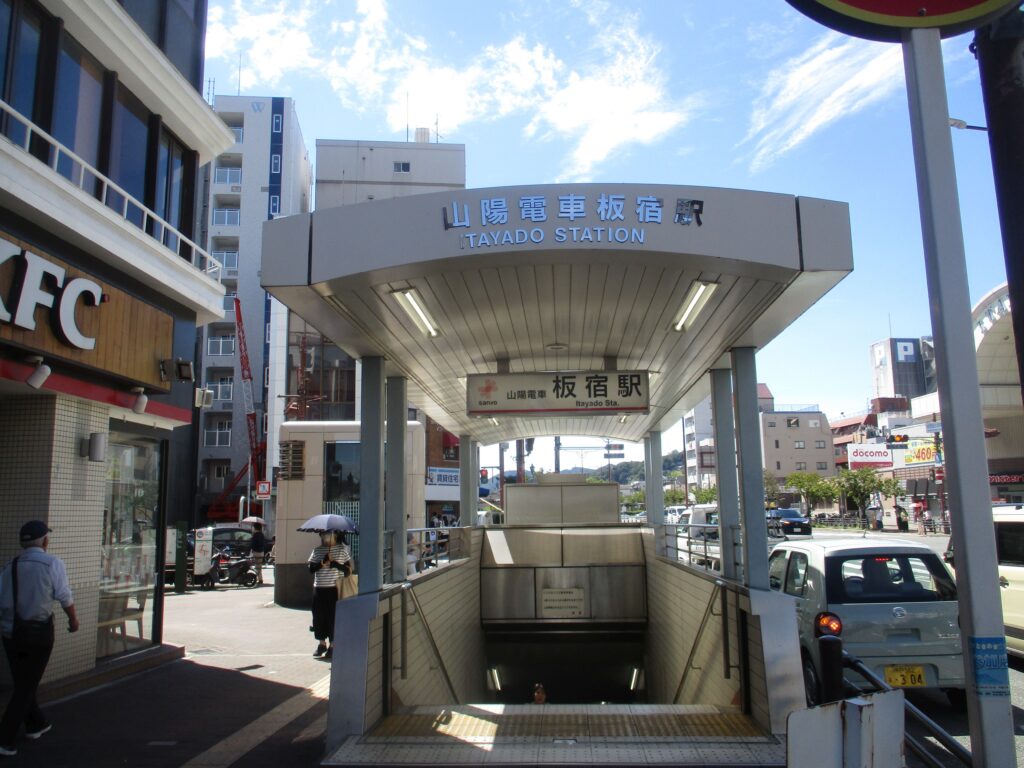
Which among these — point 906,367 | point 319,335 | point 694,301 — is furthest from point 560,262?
point 906,367

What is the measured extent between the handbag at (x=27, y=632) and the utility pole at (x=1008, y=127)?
22.0ft

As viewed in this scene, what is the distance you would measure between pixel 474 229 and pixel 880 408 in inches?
3905

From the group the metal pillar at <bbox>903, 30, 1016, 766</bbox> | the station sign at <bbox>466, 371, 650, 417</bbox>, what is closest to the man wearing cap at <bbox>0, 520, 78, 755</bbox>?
the station sign at <bbox>466, 371, 650, 417</bbox>

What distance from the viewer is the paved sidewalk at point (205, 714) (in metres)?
5.75

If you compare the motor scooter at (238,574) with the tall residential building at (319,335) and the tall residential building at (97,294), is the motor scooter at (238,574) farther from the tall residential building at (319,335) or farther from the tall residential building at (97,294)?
the tall residential building at (319,335)

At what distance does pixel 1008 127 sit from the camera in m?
4.21

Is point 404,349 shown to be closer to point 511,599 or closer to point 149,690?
point 149,690

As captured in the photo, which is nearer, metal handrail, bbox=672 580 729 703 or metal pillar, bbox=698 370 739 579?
metal handrail, bbox=672 580 729 703

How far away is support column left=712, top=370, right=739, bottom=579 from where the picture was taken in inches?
275

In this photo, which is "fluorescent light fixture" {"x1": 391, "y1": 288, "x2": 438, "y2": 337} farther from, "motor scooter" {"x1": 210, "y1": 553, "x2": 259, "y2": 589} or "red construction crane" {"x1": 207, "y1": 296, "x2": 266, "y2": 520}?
"red construction crane" {"x1": 207, "y1": 296, "x2": 266, "y2": 520}

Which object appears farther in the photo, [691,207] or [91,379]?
[91,379]

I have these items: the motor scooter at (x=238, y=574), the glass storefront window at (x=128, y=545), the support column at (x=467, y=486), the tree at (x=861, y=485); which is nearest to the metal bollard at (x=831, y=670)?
the glass storefront window at (x=128, y=545)

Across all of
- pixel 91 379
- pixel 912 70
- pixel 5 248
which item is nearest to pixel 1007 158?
pixel 912 70

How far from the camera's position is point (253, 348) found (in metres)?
42.9
